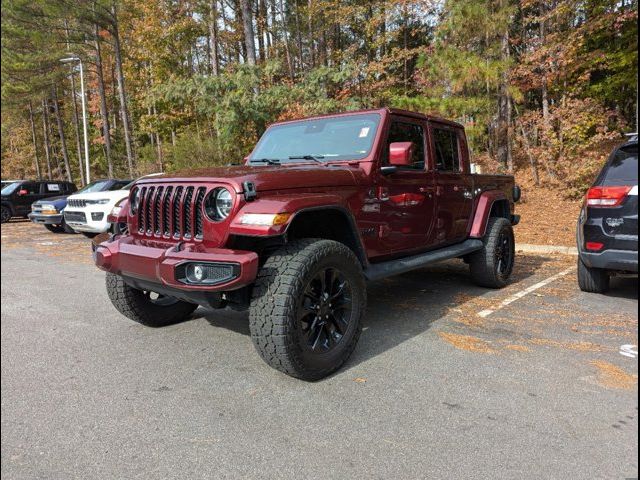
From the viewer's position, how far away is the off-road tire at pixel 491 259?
5.43 meters

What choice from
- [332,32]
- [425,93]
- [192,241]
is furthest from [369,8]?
[192,241]

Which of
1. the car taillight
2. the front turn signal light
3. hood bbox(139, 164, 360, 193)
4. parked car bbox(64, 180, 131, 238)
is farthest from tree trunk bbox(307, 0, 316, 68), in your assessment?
the front turn signal light

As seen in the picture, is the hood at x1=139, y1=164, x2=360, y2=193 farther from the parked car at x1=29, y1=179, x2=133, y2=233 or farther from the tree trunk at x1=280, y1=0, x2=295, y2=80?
the tree trunk at x1=280, y1=0, x2=295, y2=80

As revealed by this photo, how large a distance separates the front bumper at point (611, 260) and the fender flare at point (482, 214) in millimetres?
1167

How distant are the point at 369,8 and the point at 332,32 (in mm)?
4567

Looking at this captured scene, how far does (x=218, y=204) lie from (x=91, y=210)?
8558 mm

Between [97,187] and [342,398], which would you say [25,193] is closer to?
[97,187]

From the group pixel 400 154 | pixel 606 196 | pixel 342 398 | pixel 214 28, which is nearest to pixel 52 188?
pixel 214 28

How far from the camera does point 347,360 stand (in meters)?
3.39

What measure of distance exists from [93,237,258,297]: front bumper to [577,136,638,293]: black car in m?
3.29

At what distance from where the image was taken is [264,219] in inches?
112

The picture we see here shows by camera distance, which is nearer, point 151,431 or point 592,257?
point 151,431

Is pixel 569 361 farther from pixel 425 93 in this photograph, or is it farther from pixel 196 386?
pixel 425 93

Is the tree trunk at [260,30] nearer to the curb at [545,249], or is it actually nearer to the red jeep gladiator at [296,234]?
the curb at [545,249]
